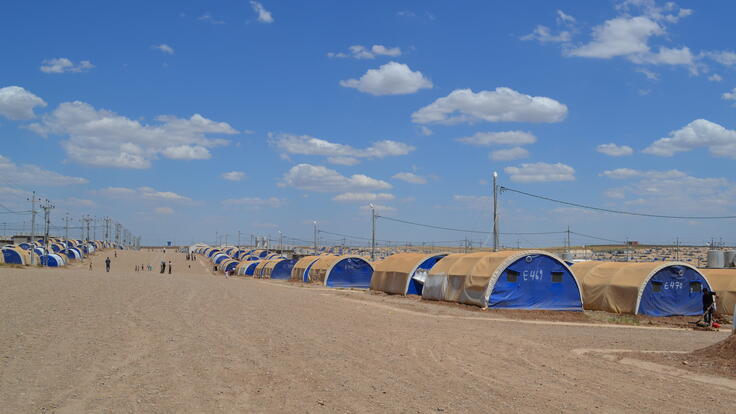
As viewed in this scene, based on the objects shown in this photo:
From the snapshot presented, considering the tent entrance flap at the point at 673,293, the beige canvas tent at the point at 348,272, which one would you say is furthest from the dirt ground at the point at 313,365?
the beige canvas tent at the point at 348,272

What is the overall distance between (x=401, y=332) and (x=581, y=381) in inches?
262

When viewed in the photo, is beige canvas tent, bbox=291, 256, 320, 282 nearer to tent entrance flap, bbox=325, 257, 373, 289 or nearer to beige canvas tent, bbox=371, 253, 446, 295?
tent entrance flap, bbox=325, 257, 373, 289

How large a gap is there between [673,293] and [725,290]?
2856 millimetres

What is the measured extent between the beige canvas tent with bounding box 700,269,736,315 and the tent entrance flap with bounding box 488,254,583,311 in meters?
7.32

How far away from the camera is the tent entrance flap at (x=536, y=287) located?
26094 millimetres

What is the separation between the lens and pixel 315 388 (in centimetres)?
983

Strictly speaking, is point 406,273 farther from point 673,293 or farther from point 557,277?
point 673,293

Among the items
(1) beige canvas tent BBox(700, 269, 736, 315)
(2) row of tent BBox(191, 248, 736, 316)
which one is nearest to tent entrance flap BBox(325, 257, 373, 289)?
(2) row of tent BBox(191, 248, 736, 316)

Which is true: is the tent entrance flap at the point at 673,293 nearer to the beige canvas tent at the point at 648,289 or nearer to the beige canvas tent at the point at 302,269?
the beige canvas tent at the point at 648,289

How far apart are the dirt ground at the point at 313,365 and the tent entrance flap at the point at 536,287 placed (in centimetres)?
488

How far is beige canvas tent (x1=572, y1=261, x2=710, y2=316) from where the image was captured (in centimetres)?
2752

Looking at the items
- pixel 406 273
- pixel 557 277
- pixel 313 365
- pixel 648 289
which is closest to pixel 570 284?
pixel 557 277

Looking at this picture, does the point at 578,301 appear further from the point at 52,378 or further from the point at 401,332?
the point at 52,378

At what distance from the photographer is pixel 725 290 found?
95.3 feet
